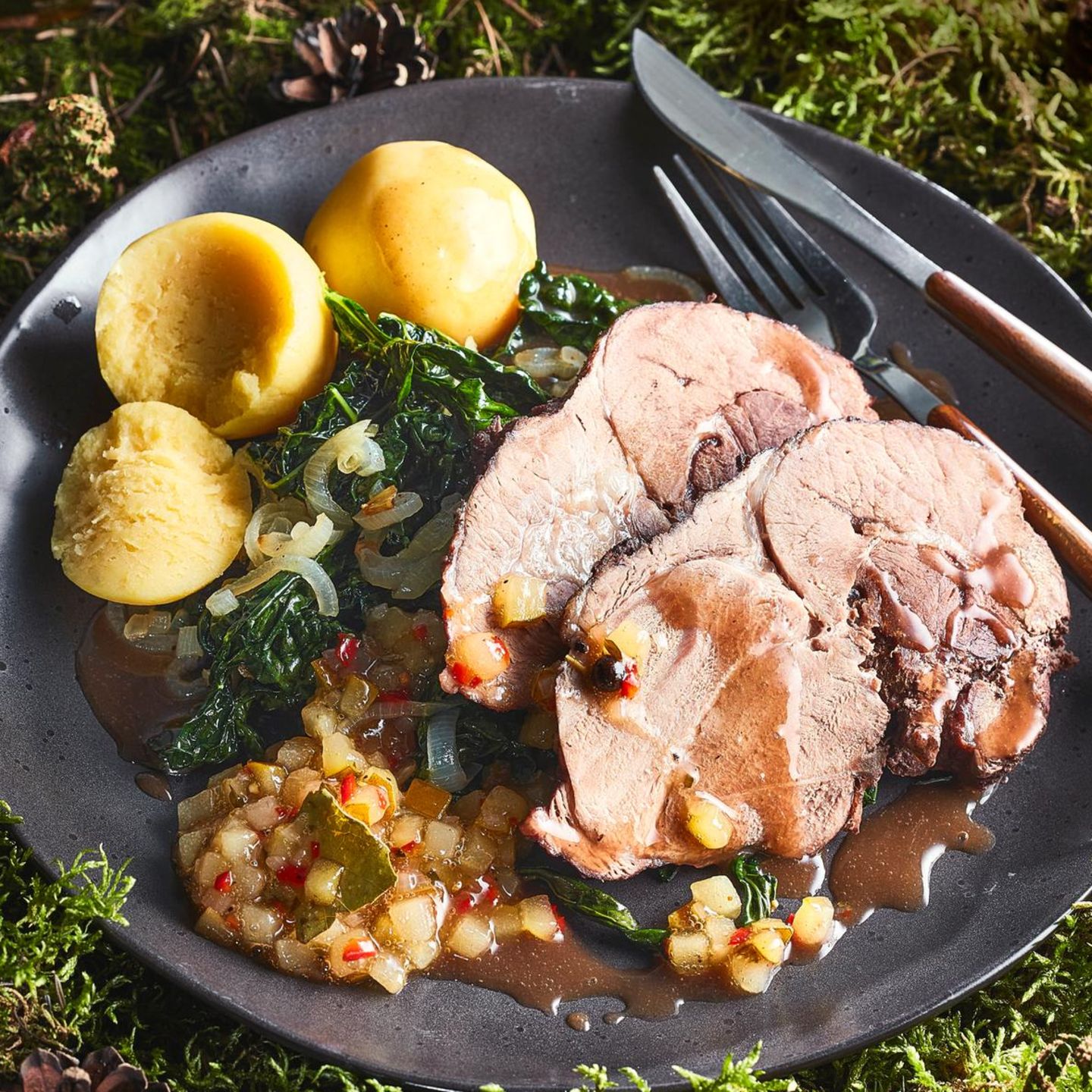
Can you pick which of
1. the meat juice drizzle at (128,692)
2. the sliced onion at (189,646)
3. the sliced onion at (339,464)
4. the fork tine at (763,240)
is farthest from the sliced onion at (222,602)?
the fork tine at (763,240)

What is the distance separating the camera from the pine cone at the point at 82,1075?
9.70 ft

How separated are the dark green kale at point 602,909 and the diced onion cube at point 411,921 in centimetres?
39

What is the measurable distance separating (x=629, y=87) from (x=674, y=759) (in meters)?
2.63

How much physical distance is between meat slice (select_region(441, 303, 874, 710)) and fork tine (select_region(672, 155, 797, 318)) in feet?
1.56

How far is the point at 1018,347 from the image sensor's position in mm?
3848

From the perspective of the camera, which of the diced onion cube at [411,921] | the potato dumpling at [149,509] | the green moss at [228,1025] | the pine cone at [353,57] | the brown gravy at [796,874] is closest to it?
the green moss at [228,1025]

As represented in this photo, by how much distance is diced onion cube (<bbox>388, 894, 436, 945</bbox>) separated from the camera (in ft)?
10.7

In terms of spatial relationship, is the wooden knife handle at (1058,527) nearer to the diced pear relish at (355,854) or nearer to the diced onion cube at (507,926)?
the diced pear relish at (355,854)

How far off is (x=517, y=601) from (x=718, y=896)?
1031mm

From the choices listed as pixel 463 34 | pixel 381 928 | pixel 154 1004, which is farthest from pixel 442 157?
pixel 154 1004

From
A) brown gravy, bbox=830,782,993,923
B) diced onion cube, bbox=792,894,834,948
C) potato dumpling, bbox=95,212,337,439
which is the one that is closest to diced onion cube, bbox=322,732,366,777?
potato dumpling, bbox=95,212,337,439

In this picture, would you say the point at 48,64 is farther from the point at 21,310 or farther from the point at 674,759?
the point at 674,759

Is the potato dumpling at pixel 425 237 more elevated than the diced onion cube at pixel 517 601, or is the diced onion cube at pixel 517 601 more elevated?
the potato dumpling at pixel 425 237

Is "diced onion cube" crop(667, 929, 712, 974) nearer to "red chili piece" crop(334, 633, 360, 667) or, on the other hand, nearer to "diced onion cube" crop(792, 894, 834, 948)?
"diced onion cube" crop(792, 894, 834, 948)
